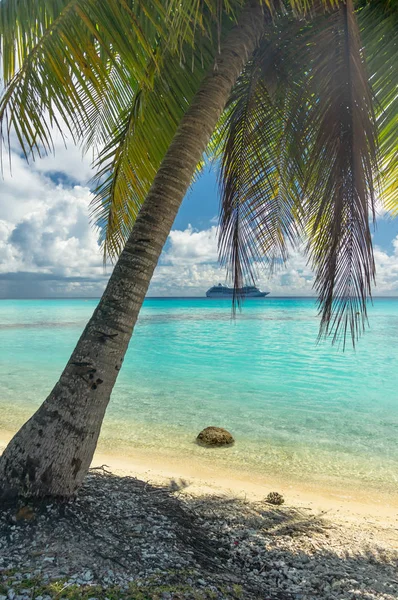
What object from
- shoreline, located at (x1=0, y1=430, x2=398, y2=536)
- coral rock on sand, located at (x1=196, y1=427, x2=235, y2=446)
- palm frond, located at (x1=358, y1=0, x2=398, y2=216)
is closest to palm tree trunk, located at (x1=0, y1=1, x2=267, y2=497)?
shoreline, located at (x1=0, y1=430, x2=398, y2=536)

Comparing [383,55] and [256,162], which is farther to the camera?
[256,162]

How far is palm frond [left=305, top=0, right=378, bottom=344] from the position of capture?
136 inches

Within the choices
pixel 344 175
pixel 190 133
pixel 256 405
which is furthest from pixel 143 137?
pixel 256 405

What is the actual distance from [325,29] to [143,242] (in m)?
2.96

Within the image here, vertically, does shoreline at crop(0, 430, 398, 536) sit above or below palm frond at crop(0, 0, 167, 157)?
below

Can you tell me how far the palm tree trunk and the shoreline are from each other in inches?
74.7

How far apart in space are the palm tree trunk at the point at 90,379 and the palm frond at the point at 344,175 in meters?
1.40

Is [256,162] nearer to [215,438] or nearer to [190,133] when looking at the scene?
[190,133]

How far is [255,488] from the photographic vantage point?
540 centimetres

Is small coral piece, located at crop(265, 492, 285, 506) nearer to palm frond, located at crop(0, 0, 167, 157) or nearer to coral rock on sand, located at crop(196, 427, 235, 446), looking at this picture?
coral rock on sand, located at crop(196, 427, 235, 446)

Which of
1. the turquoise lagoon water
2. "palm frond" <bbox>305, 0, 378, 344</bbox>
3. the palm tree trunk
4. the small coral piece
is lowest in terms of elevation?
the turquoise lagoon water

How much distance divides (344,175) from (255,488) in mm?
4193

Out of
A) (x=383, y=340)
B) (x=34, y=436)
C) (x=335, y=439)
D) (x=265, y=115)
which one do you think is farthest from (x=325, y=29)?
(x=383, y=340)

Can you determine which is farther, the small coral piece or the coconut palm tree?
the small coral piece
